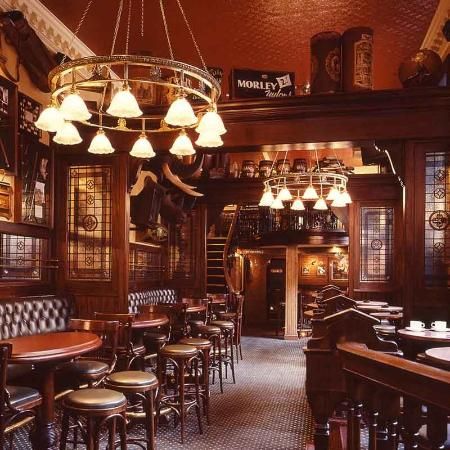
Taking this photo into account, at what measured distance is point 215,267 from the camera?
12.7 metres

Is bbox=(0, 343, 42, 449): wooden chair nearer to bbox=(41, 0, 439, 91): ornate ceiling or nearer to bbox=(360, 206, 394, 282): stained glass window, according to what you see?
bbox=(41, 0, 439, 91): ornate ceiling

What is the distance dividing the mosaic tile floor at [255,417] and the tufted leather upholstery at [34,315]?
1018 millimetres

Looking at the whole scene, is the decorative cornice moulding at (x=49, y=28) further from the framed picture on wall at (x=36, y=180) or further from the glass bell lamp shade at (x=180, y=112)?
the glass bell lamp shade at (x=180, y=112)

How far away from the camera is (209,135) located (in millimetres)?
3732

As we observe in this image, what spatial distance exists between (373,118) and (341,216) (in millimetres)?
4776

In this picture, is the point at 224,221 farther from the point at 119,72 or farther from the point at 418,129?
the point at 418,129

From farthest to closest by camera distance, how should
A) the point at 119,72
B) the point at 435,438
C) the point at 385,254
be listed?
the point at 385,254 → the point at 119,72 → the point at 435,438

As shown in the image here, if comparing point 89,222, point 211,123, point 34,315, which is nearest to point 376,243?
A: point 89,222

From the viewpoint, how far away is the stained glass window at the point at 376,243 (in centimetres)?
960

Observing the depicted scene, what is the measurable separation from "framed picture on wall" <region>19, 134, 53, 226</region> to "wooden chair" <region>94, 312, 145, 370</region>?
5.76 feet

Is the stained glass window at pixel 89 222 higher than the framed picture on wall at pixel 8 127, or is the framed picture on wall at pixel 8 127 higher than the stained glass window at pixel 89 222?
the framed picture on wall at pixel 8 127

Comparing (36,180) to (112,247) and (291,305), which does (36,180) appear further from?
(291,305)

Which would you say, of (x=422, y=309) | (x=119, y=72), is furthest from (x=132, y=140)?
(x=422, y=309)

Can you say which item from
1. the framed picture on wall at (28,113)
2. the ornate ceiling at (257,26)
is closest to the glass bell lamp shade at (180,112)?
the ornate ceiling at (257,26)
